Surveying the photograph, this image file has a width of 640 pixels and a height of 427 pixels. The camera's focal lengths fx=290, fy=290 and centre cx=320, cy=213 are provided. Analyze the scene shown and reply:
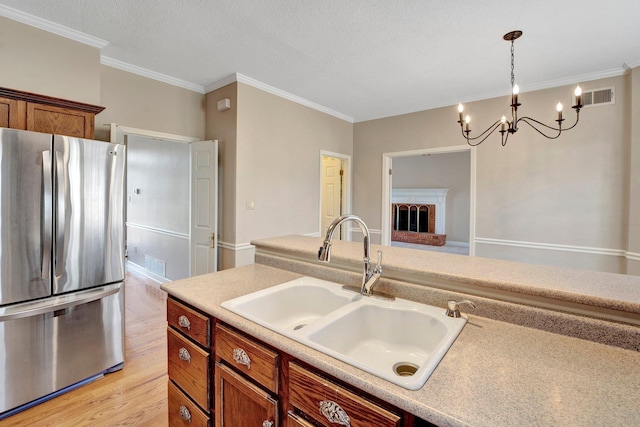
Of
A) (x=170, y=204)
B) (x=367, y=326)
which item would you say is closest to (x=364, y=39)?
(x=367, y=326)

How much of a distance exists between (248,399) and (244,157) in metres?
2.68

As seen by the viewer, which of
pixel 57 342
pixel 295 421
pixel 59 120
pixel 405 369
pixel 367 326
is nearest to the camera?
pixel 295 421

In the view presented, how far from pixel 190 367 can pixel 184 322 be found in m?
0.21

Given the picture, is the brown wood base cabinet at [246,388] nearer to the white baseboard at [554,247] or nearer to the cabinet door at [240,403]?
the cabinet door at [240,403]

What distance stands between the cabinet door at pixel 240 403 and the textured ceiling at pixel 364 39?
2.32 metres

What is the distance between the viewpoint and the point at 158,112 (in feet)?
10.7

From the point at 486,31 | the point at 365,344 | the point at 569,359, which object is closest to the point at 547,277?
the point at 569,359

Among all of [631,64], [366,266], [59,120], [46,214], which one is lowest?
[366,266]

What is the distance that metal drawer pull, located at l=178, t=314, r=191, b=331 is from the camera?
1405 millimetres

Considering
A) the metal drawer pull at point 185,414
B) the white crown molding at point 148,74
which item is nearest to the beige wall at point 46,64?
the white crown molding at point 148,74

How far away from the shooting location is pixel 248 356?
1.10 meters

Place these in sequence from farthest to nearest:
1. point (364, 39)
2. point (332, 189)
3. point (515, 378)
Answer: point (332, 189), point (364, 39), point (515, 378)

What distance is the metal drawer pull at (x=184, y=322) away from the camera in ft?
4.61

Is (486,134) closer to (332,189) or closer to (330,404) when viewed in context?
(332,189)
